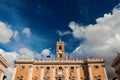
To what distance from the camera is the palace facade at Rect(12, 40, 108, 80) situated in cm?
4653

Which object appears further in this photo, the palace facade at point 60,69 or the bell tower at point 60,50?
the bell tower at point 60,50

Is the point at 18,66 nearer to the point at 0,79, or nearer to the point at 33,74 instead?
the point at 33,74

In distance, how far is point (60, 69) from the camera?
48.5 m

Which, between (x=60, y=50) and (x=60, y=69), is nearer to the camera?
(x=60, y=69)

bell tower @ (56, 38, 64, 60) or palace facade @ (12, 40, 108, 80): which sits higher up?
bell tower @ (56, 38, 64, 60)

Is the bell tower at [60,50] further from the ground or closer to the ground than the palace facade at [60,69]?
further from the ground

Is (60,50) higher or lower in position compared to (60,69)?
higher

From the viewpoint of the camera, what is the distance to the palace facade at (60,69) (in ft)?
153

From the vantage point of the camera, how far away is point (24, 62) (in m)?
48.6

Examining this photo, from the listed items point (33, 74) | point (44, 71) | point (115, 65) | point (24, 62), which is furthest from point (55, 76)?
point (115, 65)

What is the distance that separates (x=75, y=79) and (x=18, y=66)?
786 inches

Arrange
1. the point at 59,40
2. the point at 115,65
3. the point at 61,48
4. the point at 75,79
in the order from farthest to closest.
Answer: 1. the point at 59,40
2. the point at 61,48
3. the point at 75,79
4. the point at 115,65

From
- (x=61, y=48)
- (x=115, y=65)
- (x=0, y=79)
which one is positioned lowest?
(x=0, y=79)

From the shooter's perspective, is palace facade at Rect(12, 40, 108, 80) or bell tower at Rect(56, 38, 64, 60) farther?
bell tower at Rect(56, 38, 64, 60)
